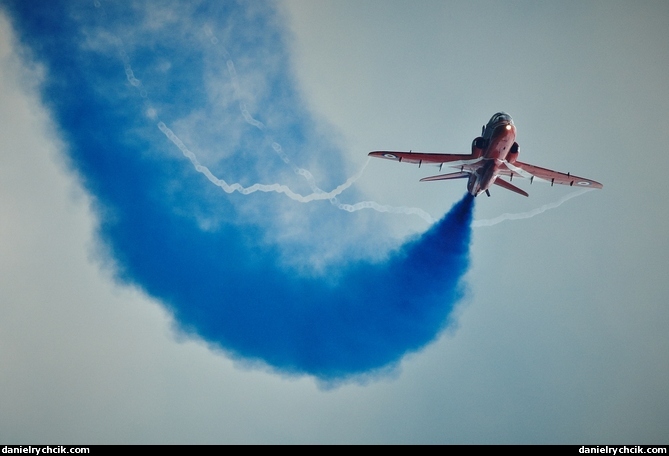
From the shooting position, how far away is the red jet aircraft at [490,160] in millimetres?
18438

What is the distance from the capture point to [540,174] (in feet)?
67.9

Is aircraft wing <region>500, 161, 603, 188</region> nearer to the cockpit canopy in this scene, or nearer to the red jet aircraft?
the red jet aircraft

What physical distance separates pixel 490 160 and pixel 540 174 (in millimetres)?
2817

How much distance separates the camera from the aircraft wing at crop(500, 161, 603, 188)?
65.8ft

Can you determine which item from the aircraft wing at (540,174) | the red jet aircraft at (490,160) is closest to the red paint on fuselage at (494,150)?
the red jet aircraft at (490,160)

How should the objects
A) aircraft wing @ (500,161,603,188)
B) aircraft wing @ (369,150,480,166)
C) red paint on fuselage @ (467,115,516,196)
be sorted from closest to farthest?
red paint on fuselage @ (467,115,516,196) → aircraft wing @ (369,150,480,166) → aircraft wing @ (500,161,603,188)

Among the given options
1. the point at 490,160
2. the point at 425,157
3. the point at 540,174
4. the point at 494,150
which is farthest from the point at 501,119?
the point at 540,174

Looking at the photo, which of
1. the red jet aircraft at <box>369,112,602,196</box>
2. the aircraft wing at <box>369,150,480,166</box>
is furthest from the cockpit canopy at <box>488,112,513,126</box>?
the aircraft wing at <box>369,150,480,166</box>
